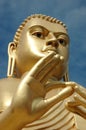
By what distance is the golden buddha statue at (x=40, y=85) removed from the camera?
13.3 ft

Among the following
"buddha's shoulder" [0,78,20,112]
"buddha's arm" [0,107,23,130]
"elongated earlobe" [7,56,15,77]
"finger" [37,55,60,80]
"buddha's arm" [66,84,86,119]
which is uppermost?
"elongated earlobe" [7,56,15,77]

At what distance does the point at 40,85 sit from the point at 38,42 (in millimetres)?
1428

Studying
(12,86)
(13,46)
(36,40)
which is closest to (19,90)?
(12,86)

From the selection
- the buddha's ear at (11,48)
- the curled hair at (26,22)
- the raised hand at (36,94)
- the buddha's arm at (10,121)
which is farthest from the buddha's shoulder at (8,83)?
the raised hand at (36,94)

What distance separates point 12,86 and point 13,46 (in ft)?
2.69

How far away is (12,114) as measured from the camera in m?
4.12

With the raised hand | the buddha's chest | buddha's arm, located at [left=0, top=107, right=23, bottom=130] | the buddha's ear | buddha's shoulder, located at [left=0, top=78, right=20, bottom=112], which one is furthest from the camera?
the buddha's ear

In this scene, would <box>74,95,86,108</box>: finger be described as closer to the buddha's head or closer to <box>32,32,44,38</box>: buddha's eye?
the buddha's head

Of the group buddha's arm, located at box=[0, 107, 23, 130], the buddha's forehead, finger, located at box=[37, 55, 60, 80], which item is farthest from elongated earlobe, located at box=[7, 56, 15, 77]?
finger, located at box=[37, 55, 60, 80]

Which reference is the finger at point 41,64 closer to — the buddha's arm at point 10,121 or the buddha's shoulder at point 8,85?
the buddha's arm at point 10,121

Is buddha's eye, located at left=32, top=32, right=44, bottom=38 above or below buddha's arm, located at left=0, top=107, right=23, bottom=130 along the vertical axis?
above

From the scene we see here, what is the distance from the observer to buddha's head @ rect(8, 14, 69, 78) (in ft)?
17.8

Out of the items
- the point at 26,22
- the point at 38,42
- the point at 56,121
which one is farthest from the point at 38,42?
the point at 56,121

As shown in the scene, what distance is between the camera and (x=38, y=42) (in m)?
5.49
